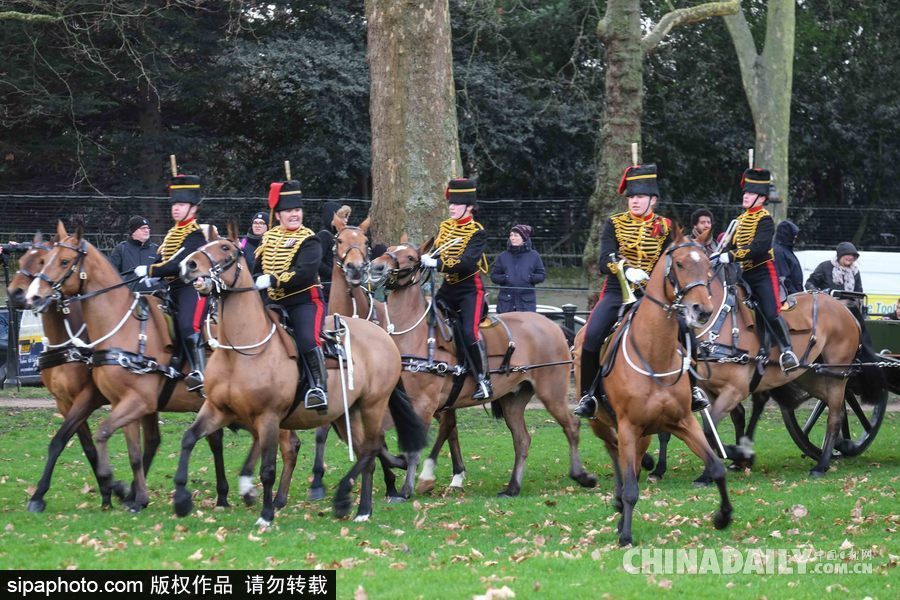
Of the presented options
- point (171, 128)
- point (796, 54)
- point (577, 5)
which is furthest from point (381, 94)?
point (796, 54)

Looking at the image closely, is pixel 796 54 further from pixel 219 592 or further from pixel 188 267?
pixel 219 592

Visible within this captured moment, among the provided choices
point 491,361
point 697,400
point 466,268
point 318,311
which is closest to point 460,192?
point 466,268

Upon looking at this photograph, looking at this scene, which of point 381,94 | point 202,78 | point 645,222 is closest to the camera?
point 645,222

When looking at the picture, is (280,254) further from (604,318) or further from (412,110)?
(412,110)

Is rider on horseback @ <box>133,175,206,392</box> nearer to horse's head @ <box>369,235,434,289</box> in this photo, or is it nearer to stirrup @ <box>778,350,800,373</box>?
horse's head @ <box>369,235,434,289</box>

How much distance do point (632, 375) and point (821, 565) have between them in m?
2.16

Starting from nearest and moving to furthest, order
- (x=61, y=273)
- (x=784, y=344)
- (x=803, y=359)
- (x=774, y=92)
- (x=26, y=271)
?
(x=26, y=271)
(x=61, y=273)
(x=784, y=344)
(x=803, y=359)
(x=774, y=92)

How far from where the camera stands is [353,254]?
488 inches

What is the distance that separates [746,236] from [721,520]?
446cm

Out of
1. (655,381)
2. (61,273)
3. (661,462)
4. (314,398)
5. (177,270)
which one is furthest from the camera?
(661,462)

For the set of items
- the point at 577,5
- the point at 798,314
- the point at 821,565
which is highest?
the point at 577,5

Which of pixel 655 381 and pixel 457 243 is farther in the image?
pixel 457 243

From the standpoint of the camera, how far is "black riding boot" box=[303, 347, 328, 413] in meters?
10.9

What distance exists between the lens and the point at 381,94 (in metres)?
18.2
